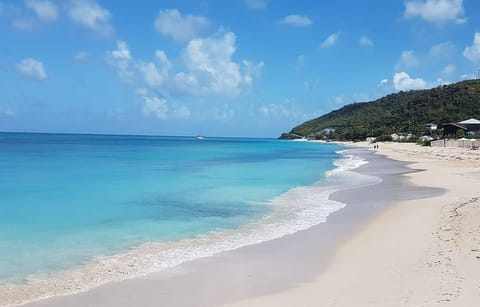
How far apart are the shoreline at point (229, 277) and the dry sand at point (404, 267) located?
11.8 inches

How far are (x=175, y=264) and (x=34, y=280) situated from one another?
7.32ft

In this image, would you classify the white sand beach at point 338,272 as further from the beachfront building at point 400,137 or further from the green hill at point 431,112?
the green hill at point 431,112

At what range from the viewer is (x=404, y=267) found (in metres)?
7.48

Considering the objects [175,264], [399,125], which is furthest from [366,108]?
[175,264]

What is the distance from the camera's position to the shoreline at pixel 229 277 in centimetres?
630

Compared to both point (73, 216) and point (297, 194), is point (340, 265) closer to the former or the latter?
point (73, 216)

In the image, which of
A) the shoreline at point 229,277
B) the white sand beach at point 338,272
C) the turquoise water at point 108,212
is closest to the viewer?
the white sand beach at point 338,272

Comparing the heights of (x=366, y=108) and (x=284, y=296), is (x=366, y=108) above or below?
above

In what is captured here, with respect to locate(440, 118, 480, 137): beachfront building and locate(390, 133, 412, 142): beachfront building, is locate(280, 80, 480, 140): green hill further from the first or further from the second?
locate(440, 118, 480, 137): beachfront building

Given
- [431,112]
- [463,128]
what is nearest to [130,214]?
[463,128]

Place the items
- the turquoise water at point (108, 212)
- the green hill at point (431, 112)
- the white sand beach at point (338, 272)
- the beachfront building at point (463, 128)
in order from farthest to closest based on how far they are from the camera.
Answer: the green hill at point (431, 112)
the beachfront building at point (463, 128)
the turquoise water at point (108, 212)
the white sand beach at point (338, 272)

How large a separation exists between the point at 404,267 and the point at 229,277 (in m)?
2.76

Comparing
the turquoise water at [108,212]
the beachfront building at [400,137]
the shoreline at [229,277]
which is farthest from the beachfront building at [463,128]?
the shoreline at [229,277]

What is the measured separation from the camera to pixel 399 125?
106 meters
